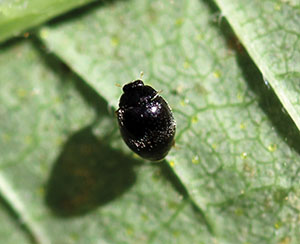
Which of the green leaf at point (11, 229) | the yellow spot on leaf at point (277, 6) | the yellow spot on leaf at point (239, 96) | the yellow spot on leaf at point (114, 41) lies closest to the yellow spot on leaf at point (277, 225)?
the yellow spot on leaf at point (239, 96)

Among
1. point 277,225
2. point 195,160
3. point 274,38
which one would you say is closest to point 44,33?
point 195,160

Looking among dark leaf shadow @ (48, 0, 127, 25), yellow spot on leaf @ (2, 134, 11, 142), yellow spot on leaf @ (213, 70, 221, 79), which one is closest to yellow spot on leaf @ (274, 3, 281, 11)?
yellow spot on leaf @ (213, 70, 221, 79)

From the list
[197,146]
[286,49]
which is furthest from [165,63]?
[286,49]

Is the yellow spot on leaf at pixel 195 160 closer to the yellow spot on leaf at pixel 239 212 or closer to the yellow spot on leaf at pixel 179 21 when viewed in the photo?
the yellow spot on leaf at pixel 239 212

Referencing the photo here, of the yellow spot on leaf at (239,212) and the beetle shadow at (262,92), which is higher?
Result: the beetle shadow at (262,92)

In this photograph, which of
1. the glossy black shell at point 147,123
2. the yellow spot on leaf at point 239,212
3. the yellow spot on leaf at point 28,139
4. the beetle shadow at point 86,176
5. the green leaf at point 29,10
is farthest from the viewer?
the yellow spot on leaf at point 28,139

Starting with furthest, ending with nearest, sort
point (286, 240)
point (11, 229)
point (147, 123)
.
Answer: point (11, 229), point (286, 240), point (147, 123)

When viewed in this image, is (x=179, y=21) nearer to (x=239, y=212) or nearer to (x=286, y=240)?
(x=239, y=212)
